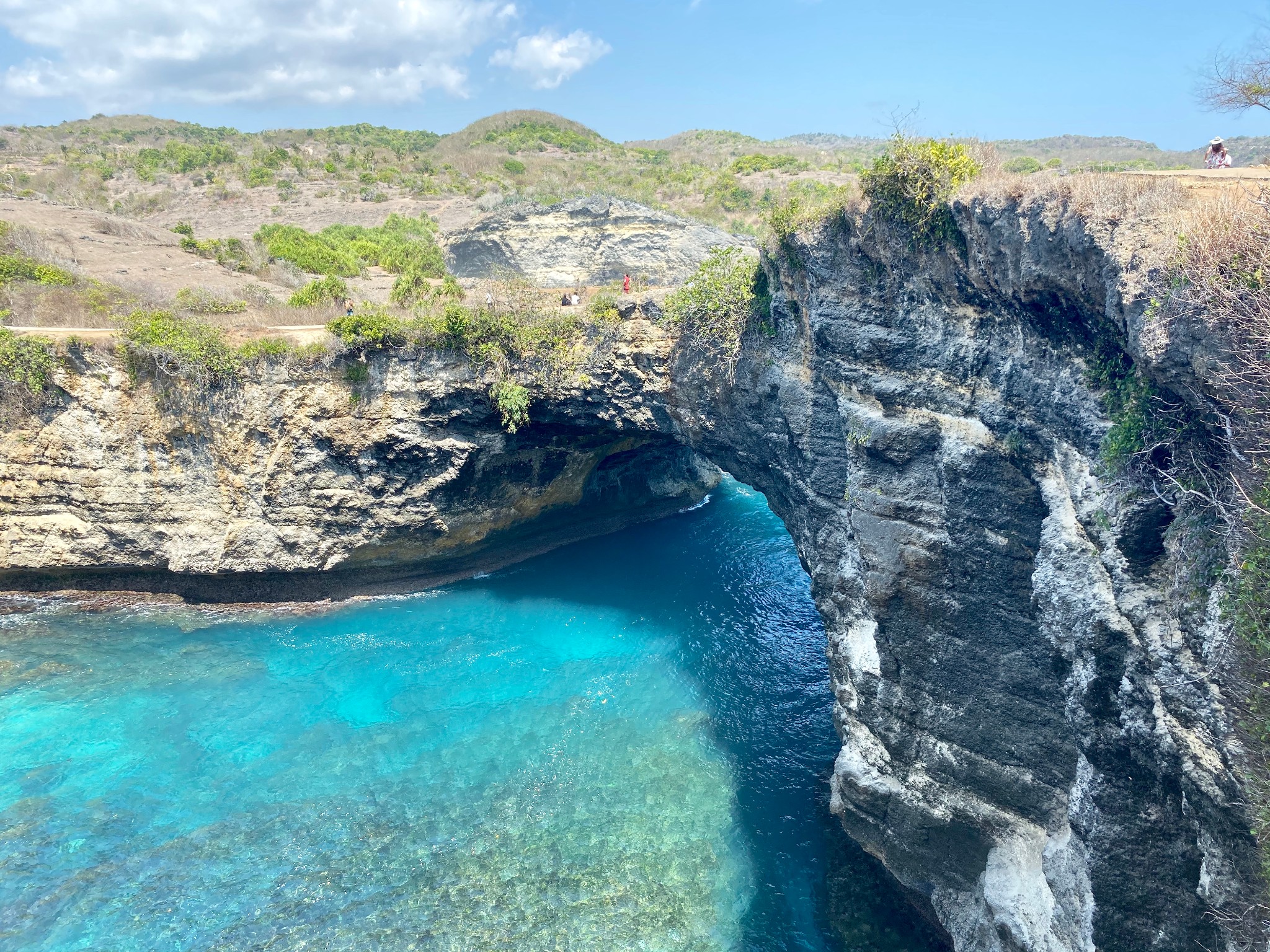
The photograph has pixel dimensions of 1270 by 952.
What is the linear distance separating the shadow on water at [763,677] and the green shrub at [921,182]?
1235cm

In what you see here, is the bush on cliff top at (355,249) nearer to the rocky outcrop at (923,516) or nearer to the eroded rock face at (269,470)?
the eroded rock face at (269,470)

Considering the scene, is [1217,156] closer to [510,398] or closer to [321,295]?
[510,398]

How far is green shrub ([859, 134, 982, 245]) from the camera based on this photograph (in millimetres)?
10750

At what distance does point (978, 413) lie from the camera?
11008mm

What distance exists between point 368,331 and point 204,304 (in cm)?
715

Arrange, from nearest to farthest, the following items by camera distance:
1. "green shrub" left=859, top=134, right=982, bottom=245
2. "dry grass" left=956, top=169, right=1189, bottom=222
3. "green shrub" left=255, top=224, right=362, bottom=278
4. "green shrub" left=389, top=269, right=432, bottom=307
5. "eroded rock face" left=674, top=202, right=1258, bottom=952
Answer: "dry grass" left=956, top=169, right=1189, bottom=222 → "eroded rock face" left=674, top=202, right=1258, bottom=952 → "green shrub" left=859, top=134, right=982, bottom=245 → "green shrub" left=389, top=269, right=432, bottom=307 → "green shrub" left=255, top=224, right=362, bottom=278

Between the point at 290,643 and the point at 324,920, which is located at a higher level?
the point at 290,643

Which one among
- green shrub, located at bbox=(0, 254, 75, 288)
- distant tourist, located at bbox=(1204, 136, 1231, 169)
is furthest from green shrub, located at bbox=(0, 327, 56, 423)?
distant tourist, located at bbox=(1204, 136, 1231, 169)

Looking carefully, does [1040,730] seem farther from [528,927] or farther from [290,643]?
[290,643]

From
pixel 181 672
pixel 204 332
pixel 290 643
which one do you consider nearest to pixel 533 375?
pixel 204 332

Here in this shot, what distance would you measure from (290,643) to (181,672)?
287cm

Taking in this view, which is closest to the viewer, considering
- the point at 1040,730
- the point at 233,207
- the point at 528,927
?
the point at 1040,730

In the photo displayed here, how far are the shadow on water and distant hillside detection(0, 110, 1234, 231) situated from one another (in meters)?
19.3

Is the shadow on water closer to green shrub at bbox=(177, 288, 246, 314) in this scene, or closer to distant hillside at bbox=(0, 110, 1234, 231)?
green shrub at bbox=(177, 288, 246, 314)
